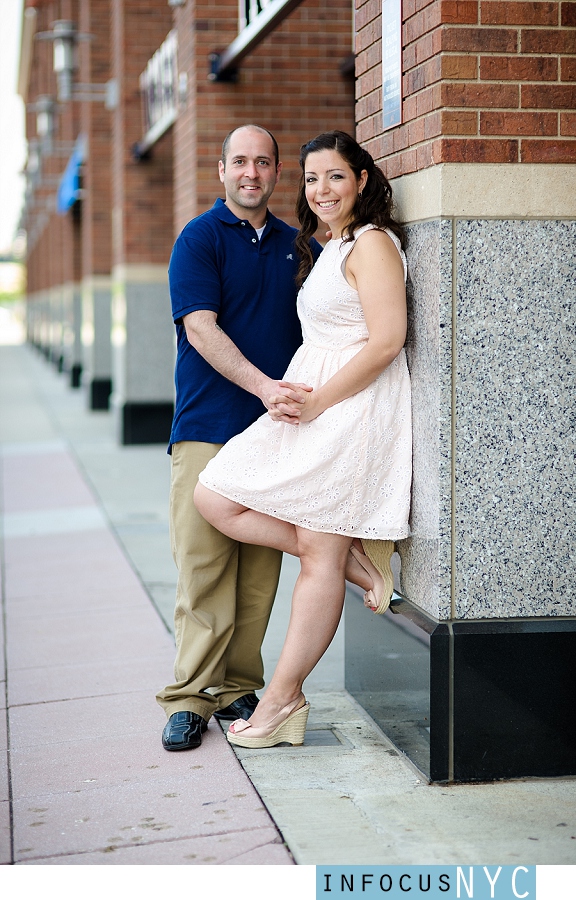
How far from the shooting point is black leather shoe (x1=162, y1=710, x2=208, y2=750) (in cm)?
396

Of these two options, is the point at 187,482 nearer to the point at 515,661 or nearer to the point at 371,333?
the point at 371,333

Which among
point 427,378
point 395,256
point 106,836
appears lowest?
point 106,836

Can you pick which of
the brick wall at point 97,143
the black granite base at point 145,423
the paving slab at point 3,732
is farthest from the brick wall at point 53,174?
the paving slab at point 3,732


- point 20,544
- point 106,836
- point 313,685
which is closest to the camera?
point 106,836

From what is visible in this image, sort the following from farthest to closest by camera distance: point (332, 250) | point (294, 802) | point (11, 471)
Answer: point (11, 471)
point (332, 250)
point (294, 802)

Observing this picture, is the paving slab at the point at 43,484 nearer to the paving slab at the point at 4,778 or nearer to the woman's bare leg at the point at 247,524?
the paving slab at the point at 4,778

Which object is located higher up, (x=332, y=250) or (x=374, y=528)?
(x=332, y=250)

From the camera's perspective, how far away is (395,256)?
12.1ft

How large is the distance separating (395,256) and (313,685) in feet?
6.52

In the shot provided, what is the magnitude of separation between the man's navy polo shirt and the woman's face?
365mm

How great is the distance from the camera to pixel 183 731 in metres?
4.00

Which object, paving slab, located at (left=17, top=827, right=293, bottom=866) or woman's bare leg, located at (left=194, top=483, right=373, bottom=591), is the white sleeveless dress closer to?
woman's bare leg, located at (left=194, top=483, right=373, bottom=591)

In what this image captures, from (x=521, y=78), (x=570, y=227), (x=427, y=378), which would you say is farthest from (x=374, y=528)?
(x=521, y=78)

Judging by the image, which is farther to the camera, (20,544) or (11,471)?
(11,471)
